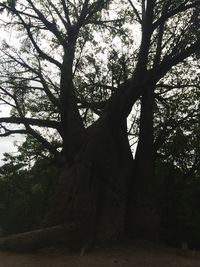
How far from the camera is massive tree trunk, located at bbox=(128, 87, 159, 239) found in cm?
1000

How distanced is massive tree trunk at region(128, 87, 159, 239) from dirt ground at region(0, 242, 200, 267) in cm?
80

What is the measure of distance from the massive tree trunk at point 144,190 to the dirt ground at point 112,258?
80 cm

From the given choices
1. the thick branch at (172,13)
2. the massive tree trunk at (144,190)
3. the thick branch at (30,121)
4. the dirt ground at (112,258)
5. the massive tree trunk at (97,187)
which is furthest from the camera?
the thick branch at (30,121)

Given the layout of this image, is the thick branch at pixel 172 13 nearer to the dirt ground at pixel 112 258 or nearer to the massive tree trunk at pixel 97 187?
the massive tree trunk at pixel 97 187

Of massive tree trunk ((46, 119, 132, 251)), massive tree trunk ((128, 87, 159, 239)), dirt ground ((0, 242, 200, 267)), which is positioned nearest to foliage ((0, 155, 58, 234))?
massive tree trunk ((46, 119, 132, 251))

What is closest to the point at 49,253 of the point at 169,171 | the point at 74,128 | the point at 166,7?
the point at 74,128

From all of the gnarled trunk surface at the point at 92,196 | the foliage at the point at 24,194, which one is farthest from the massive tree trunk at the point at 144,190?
the foliage at the point at 24,194

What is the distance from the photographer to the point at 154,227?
10102 millimetres

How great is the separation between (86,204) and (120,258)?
6.22ft

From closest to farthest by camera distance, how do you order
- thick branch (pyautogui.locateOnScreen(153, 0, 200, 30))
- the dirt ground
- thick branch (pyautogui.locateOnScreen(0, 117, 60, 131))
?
the dirt ground, thick branch (pyautogui.locateOnScreen(153, 0, 200, 30)), thick branch (pyautogui.locateOnScreen(0, 117, 60, 131))

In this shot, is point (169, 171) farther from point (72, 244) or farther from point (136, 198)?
point (72, 244)

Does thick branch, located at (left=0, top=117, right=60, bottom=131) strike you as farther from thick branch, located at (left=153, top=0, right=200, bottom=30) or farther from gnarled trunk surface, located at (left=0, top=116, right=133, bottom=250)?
thick branch, located at (left=153, top=0, right=200, bottom=30)

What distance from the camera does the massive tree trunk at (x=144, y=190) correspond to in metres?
10.0

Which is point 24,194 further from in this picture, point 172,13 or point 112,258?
point 172,13
